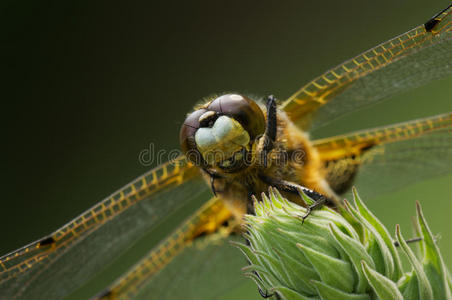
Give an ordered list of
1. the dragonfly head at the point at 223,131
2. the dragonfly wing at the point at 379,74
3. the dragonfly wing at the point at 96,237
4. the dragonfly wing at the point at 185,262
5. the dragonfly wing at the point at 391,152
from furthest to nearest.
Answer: the dragonfly wing at the point at 185,262
the dragonfly wing at the point at 391,152
the dragonfly wing at the point at 96,237
the dragonfly head at the point at 223,131
the dragonfly wing at the point at 379,74

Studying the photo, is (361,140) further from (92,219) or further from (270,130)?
(92,219)

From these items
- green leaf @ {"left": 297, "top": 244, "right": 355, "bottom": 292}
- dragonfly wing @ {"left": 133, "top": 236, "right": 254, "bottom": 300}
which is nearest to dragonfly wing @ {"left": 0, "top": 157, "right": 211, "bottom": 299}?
dragonfly wing @ {"left": 133, "top": 236, "right": 254, "bottom": 300}

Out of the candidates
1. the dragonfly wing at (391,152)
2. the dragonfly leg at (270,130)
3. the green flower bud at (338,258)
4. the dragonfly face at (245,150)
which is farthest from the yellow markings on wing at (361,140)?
the green flower bud at (338,258)

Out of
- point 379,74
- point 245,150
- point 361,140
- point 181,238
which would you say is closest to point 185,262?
point 181,238

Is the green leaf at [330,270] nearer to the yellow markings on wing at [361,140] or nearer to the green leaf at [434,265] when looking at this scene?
the green leaf at [434,265]

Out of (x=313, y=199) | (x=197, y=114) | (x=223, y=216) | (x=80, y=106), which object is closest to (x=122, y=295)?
(x=223, y=216)

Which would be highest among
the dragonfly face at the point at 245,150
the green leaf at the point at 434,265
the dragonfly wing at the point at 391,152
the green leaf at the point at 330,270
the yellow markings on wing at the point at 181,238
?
the dragonfly face at the point at 245,150
